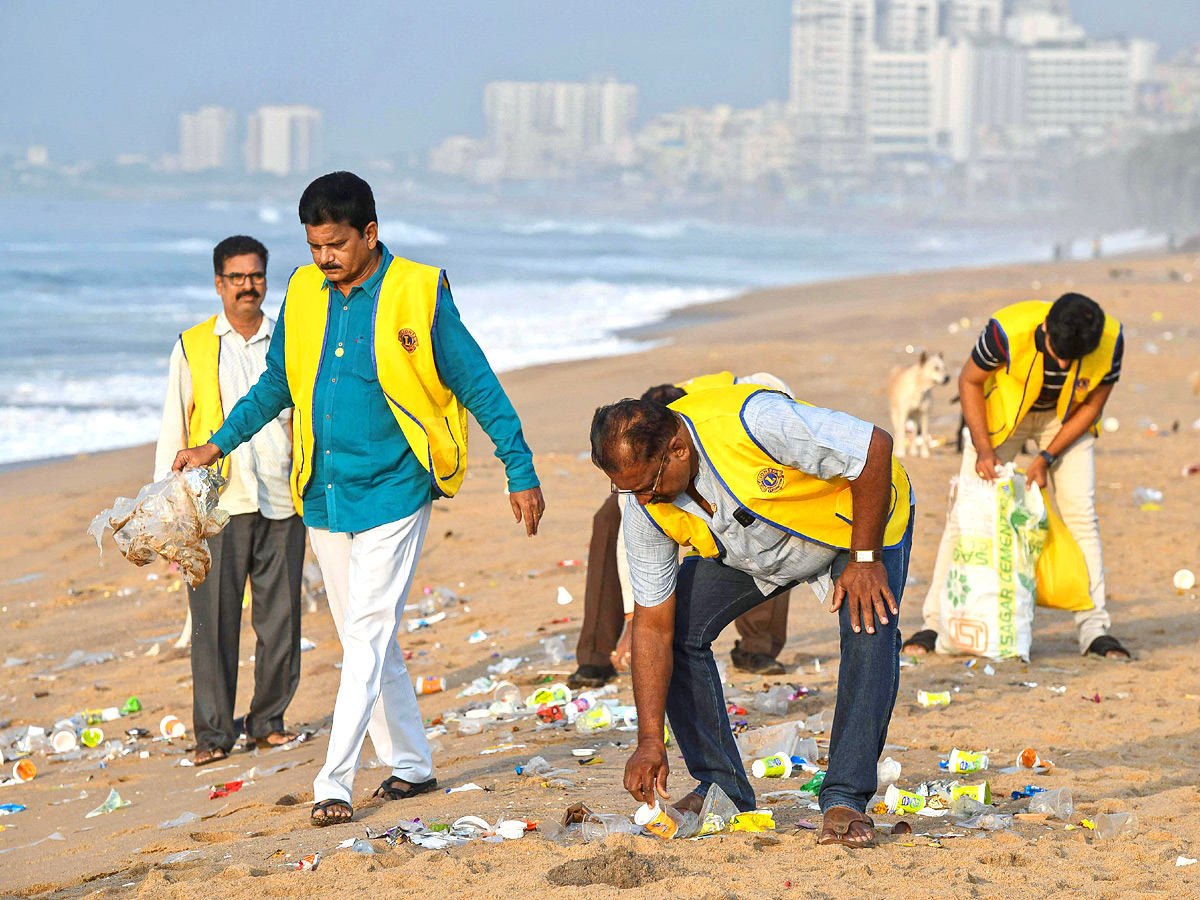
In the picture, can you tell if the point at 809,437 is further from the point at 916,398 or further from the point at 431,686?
the point at 916,398

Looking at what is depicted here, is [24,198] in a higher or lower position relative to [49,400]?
higher

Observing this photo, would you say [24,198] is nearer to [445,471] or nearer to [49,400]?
[49,400]

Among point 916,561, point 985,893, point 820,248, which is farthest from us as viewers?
point 820,248

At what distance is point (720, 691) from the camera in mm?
3816

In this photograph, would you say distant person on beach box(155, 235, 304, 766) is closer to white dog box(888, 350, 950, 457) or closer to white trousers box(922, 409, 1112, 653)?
white trousers box(922, 409, 1112, 653)

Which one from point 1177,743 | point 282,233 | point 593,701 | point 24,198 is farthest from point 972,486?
point 24,198

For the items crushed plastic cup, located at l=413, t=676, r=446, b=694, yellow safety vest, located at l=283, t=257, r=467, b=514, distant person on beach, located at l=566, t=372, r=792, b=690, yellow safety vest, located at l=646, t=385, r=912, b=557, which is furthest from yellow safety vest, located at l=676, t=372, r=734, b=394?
crushed plastic cup, located at l=413, t=676, r=446, b=694

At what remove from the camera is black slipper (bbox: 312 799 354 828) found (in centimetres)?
406

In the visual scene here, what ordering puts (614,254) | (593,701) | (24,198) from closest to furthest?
(593,701)
(614,254)
(24,198)

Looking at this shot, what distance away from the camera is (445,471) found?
4.22 meters

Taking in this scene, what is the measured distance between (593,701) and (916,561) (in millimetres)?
3352

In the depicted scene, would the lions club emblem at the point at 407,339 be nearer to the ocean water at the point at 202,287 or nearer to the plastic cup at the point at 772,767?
the plastic cup at the point at 772,767

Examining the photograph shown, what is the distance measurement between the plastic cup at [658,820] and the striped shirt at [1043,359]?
2.91 m

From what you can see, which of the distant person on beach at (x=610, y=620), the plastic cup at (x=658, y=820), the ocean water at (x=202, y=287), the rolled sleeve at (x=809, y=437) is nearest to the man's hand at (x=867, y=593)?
the rolled sleeve at (x=809, y=437)
